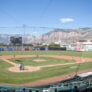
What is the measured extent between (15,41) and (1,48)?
10.9 metres

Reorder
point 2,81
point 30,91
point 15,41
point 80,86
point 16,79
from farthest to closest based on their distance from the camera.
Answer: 1. point 15,41
2. point 16,79
3. point 2,81
4. point 80,86
5. point 30,91

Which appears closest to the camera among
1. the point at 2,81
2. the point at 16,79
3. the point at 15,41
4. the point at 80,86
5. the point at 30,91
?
the point at 30,91

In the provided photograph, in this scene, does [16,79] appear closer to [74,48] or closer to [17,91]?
[17,91]

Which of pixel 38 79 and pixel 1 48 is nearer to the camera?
pixel 38 79

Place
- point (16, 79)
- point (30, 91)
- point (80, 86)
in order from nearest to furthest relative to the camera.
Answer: point (30, 91) < point (80, 86) < point (16, 79)

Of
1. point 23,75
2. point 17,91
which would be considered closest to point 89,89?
point 17,91

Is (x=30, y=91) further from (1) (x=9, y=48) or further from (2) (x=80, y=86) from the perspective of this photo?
(1) (x=9, y=48)

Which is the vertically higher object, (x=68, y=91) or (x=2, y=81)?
(x=68, y=91)

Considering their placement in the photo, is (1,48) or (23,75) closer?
(23,75)

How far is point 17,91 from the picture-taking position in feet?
28.7

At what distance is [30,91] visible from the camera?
873cm

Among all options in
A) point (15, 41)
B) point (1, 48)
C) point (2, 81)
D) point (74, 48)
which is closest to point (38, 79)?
point (2, 81)

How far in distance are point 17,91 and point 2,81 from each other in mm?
7921

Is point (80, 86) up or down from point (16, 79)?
up
